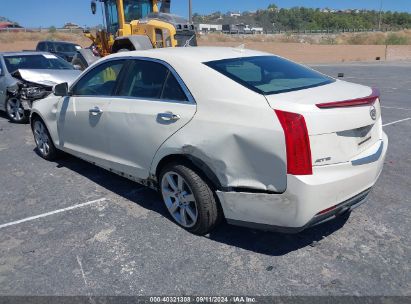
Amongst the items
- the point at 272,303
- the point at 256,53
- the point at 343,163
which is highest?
the point at 256,53

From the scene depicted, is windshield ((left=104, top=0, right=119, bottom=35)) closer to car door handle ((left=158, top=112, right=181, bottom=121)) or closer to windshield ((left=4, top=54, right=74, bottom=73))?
windshield ((left=4, top=54, right=74, bottom=73))

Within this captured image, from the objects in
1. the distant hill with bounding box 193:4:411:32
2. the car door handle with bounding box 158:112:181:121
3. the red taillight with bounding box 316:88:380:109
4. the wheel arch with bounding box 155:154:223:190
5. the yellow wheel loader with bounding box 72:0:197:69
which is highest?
the distant hill with bounding box 193:4:411:32

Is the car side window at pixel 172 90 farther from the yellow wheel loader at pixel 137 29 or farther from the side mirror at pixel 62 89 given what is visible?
the yellow wheel loader at pixel 137 29

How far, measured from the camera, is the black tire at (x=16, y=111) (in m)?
8.04

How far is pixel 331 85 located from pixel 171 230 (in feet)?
6.49

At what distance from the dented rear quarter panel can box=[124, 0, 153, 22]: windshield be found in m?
9.71

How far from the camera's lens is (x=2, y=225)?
3.71m

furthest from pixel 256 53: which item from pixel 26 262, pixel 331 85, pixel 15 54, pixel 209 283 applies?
pixel 15 54

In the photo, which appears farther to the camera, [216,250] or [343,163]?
[216,250]

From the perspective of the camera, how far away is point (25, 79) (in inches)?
312

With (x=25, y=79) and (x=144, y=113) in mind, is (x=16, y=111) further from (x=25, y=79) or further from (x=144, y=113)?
(x=144, y=113)

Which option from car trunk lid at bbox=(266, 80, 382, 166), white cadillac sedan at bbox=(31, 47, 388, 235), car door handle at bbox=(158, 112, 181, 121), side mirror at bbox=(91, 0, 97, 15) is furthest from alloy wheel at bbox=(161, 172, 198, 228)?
side mirror at bbox=(91, 0, 97, 15)

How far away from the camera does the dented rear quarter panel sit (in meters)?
2.75

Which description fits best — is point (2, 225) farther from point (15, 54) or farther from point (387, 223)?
point (15, 54)
